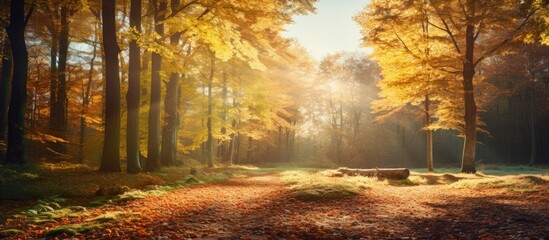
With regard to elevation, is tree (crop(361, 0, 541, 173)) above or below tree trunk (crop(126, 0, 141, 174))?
above

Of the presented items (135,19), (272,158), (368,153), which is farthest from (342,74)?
(135,19)

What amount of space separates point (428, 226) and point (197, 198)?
4.97 meters

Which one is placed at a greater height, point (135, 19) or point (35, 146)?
point (135, 19)

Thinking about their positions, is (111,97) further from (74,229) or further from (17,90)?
(74,229)

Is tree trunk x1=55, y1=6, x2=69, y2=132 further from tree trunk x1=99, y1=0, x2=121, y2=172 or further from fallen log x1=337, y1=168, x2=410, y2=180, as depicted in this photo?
fallen log x1=337, y1=168, x2=410, y2=180

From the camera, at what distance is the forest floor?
14.1 ft

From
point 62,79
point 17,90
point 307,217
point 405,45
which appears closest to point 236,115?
point 62,79

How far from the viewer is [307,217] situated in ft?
18.1

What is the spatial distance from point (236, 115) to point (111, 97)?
11.6m

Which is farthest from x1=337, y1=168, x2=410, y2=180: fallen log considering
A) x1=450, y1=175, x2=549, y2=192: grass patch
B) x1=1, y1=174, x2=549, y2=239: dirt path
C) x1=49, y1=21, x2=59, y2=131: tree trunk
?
x1=49, y1=21, x2=59, y2=131: tree trunk

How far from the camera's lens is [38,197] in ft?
22.7

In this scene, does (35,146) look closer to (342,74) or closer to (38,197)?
(38,197)

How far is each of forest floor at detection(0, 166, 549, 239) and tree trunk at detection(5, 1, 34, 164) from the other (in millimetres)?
7190

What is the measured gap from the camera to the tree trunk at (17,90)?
11.4m
